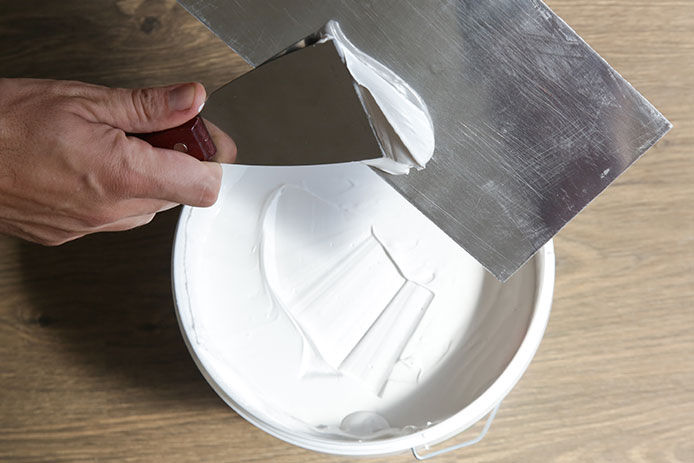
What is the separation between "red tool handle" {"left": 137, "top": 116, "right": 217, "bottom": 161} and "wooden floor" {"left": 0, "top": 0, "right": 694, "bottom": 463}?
23 centimetres

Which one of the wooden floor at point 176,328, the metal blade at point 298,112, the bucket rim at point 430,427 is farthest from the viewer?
the wooden floor at point 176,328

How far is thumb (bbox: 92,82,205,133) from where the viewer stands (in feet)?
1.66

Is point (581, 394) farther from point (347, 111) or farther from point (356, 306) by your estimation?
point (347, 111)

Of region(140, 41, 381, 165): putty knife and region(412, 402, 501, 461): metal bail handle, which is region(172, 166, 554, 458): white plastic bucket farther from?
region(140, 41, 381, 165): putty knife

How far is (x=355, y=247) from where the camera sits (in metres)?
0.77

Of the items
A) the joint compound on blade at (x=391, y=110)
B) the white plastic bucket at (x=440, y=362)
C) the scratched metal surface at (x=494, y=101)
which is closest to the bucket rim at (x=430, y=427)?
the white plastic bucket at (x=440, y=362)

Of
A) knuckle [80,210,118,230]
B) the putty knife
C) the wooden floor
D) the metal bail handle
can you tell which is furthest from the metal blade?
the metal bail handle

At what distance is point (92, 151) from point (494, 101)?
0.33 m

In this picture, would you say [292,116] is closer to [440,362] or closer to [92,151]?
[92,151]

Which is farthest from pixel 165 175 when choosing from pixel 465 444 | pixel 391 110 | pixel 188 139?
pixel 465 444

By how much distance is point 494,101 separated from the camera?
1.75 feet

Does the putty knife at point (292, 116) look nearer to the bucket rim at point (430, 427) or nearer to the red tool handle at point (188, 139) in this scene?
the red tool handle at point (188, 139)

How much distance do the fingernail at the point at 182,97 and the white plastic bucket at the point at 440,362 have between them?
0.57 feet

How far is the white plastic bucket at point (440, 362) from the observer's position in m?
0.63
